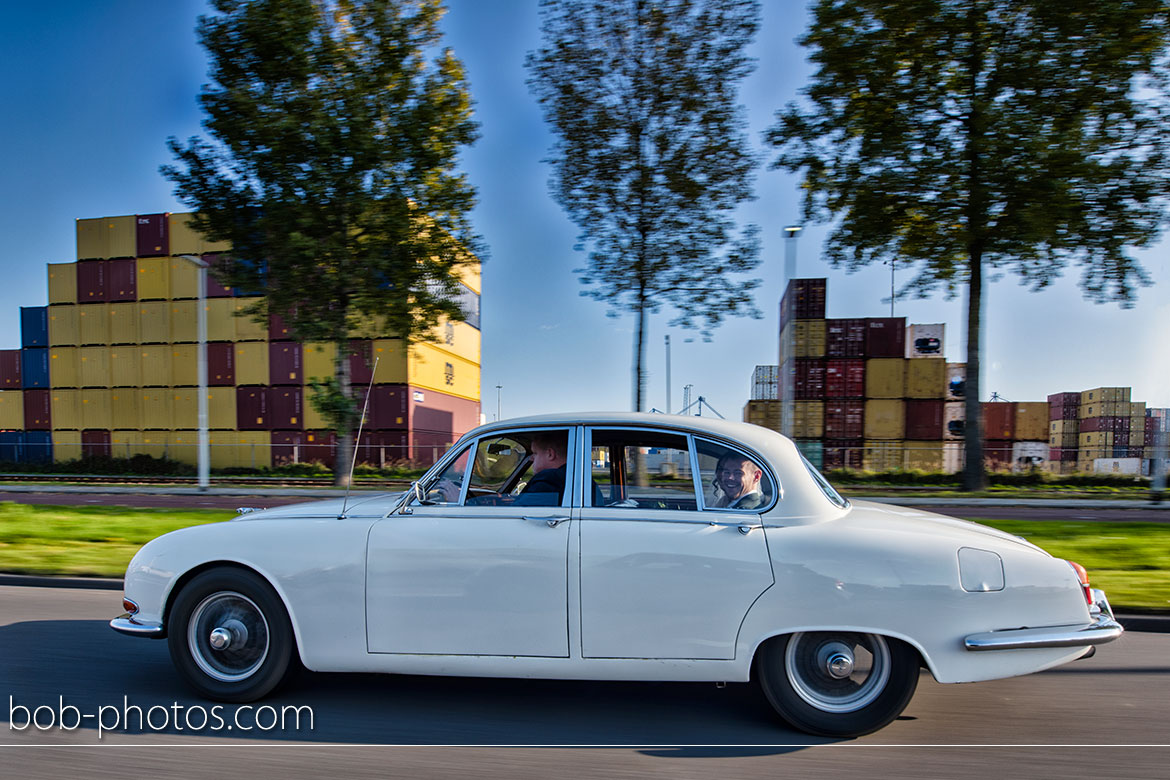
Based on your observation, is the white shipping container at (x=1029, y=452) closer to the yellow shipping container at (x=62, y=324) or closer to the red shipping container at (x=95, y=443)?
the red shipping container at (x=95, y=443)

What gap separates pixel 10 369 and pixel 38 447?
15.7ft

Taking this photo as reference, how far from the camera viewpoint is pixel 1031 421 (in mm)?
27906

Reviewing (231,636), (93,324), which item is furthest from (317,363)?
(231,636)

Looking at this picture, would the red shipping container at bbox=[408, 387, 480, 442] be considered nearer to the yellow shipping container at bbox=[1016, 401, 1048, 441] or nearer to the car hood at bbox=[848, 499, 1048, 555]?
the yellow shipping container at bbox=[1016, 401, 1048, 441]

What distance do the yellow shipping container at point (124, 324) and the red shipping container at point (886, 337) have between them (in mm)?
30530

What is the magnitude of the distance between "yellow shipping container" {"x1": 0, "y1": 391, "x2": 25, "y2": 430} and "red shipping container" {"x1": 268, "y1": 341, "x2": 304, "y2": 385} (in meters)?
13.1

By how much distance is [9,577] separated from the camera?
273 inches

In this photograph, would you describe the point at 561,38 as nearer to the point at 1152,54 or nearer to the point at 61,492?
the point at 1152,54

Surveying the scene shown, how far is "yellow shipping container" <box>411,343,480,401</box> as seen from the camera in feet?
96.0

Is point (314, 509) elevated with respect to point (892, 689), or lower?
elevated

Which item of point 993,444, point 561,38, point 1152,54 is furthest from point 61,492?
point 993,444

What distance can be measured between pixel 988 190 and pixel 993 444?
53.9 ft

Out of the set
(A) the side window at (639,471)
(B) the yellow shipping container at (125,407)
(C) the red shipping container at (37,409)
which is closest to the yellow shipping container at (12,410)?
(C) the red shipping container at (37,409)

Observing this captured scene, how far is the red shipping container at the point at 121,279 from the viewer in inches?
1250
